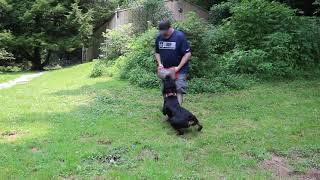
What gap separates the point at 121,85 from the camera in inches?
500

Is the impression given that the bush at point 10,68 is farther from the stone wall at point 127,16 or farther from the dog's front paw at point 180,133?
the dog's front paw at point 180,133

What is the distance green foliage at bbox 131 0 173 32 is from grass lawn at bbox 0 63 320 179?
9227 mm

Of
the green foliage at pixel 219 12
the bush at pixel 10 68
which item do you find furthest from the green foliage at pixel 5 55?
the green foliage at pixel 219 12

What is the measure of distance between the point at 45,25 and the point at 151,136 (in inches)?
725

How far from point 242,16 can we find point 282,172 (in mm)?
8775

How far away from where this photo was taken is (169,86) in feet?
25.3

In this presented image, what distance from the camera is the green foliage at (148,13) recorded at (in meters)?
19.9

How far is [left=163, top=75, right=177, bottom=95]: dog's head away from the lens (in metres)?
7.69

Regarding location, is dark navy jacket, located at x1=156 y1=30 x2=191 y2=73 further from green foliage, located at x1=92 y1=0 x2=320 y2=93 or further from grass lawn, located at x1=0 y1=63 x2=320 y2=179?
green foliage, located at x1=92 y1=0 x2=320 y2=93

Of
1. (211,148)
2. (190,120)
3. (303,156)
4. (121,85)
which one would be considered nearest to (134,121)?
(190,120)

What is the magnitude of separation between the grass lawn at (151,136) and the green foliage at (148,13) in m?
9.23

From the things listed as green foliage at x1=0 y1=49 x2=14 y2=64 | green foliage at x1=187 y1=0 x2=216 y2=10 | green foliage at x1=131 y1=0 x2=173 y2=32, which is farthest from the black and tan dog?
green foliage at x1=0 y1=49 x2=14 y2=64

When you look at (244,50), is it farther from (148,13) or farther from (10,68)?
(10,68)

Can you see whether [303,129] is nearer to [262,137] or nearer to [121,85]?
[262,137]
